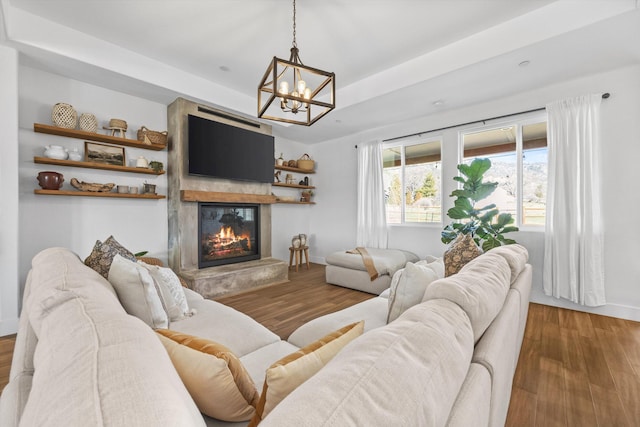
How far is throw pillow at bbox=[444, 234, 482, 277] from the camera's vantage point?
244 cm

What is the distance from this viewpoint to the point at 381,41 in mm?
2818

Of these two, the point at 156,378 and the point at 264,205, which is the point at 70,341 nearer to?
the point at 156,378

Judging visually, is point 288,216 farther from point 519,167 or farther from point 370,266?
point 519,167

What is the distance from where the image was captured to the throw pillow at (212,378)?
0.75 meters

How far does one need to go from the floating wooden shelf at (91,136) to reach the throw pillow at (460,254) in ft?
11.9

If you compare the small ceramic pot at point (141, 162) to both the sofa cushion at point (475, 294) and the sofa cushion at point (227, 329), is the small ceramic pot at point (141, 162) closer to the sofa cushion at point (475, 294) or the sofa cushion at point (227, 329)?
the sofa cushion at point (227, 329)

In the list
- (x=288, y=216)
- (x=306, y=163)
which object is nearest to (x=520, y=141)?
(x=306, y=163)

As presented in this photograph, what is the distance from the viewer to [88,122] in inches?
120

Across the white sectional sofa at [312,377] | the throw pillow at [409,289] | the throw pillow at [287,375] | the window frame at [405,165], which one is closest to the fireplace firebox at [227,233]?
the window frame at [405,165]

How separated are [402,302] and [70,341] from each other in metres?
1.33

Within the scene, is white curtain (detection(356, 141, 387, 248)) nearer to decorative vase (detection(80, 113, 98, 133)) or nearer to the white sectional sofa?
the white sectional sofa

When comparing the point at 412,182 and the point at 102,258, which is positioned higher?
the point at 412,182

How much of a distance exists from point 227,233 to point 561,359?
3.96 meters

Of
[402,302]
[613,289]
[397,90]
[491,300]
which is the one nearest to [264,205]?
[397,90]
